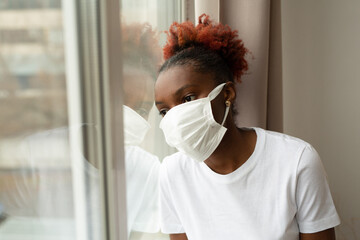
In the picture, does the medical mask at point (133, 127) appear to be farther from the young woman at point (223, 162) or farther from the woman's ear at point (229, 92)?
the woman's ear at point (229, 92)

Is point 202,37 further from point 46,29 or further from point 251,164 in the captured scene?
point 46,29

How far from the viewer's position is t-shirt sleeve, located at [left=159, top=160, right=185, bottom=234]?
1.19 m

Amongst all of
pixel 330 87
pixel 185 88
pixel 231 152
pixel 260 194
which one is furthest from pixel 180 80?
pixel 330 87

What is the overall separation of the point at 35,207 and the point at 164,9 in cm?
94

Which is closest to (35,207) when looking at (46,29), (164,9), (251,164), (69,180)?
(69,180)

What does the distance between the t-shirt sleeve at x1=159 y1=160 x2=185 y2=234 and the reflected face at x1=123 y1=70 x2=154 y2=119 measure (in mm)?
197

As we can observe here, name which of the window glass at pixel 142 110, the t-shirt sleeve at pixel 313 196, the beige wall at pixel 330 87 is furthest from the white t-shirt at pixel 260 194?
the beige wall at pixel 330 87

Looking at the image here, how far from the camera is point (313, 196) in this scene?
980mm

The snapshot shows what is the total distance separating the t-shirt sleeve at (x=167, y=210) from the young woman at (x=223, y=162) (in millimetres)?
20

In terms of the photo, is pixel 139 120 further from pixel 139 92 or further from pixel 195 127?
pixel 195 127

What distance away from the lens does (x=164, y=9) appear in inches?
54.6

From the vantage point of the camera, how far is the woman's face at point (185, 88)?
100 cm

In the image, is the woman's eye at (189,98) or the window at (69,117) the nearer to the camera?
the window at (69,117)

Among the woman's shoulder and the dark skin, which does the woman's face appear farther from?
the woman's shoulder
